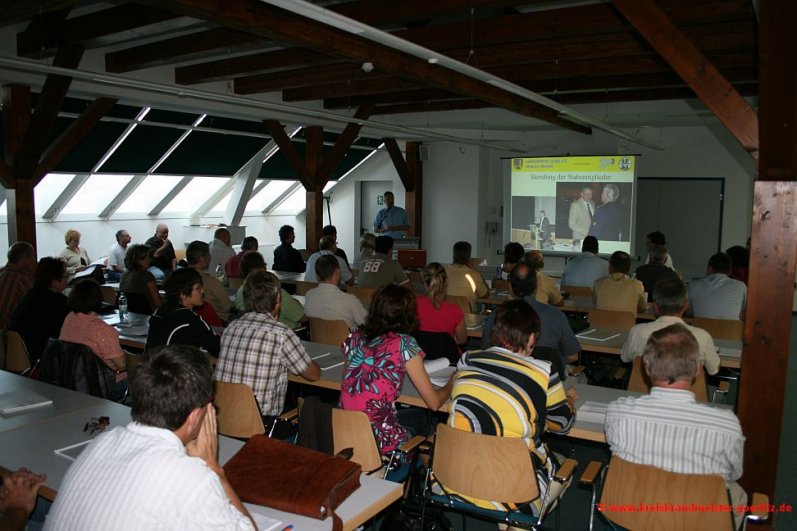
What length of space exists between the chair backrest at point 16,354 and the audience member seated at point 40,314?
0.13 meters

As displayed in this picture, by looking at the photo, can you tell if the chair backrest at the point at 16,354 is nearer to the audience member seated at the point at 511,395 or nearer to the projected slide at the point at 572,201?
the audience member seated at the point at 511,395

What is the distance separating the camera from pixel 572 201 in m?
12.1

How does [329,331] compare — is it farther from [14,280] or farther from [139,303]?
[14,280]

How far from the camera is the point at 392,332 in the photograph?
10.8 feet

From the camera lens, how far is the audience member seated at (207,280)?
20.2 ft

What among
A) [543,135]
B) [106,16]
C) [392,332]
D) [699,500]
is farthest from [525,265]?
[543,135]

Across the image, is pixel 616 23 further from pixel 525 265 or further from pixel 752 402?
pixel 752 402

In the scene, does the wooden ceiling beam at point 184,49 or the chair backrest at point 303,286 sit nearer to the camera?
the wooden ceiling beam at point 184,49

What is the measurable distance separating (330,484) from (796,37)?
298 cm

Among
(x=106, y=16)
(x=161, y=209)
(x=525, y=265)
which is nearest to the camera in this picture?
(x=525, y=265)

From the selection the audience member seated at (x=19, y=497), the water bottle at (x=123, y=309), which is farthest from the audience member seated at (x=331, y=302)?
the audience member seated at (x=19, y=497)

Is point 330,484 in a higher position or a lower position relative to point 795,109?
lower

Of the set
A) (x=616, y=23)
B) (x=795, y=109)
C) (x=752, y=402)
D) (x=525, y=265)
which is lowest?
(x=752, y=402)

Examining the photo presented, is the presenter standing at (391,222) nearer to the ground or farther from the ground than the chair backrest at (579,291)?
farther from the ground
